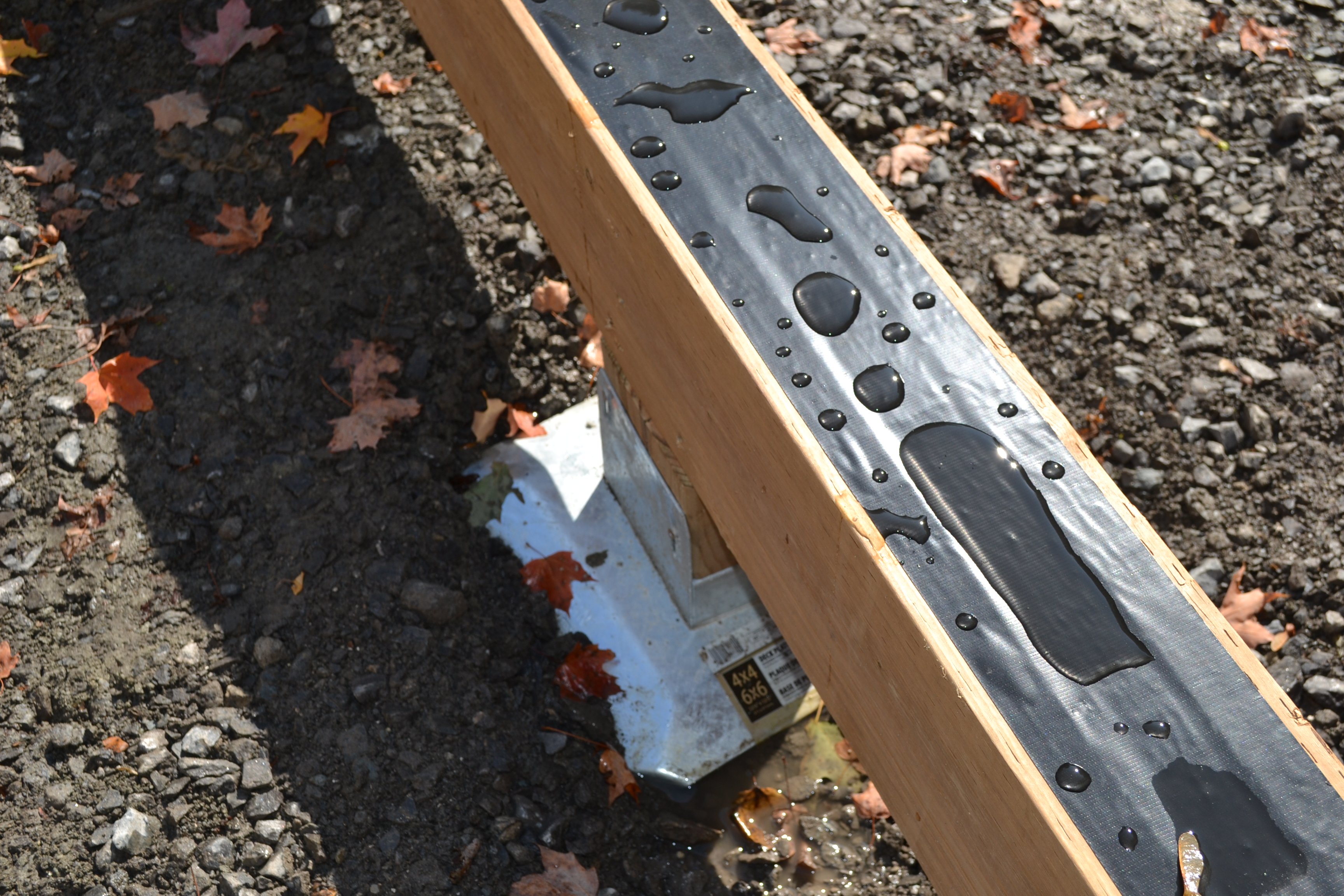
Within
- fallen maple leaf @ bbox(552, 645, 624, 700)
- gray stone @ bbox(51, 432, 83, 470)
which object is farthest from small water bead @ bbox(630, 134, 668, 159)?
gray stone @ bbox(51, 432, 83, 470)

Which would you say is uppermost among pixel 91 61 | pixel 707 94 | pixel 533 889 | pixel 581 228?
pixel 707 94

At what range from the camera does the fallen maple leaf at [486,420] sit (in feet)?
10.9

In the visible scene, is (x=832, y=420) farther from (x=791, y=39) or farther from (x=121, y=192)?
(x=121, y=192)

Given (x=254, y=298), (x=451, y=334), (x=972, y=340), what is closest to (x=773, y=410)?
(x=972, y=340)

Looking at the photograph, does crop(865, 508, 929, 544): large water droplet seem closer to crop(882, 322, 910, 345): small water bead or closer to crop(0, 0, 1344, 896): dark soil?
crop(882, 322, 910, 345): small water bead

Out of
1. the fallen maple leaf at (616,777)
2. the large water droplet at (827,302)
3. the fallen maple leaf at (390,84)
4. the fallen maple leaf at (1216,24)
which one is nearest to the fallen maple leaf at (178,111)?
the fallen maple leaf at (390,84)

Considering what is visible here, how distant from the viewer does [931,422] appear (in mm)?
1844

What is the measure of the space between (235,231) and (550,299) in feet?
3.50

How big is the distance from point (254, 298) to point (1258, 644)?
10.5 ft

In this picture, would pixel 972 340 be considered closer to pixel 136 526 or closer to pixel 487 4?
pixel 487 4

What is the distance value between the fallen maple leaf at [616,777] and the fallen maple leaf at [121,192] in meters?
2.46

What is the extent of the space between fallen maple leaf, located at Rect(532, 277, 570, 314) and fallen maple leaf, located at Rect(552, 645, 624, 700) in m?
1.15

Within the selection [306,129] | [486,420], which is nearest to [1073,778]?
[486,420]

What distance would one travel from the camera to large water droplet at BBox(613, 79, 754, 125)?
7.30ft
